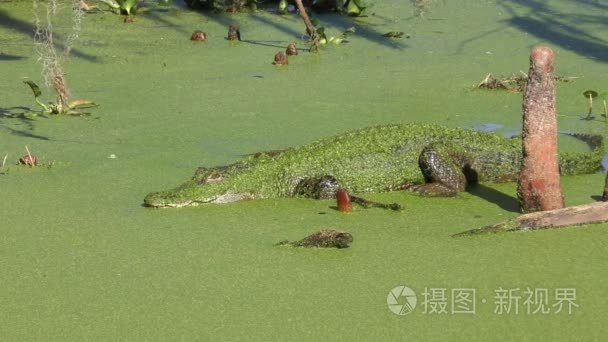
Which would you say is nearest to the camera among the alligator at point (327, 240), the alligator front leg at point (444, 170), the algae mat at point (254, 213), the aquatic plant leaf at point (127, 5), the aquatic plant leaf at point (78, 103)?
the algae mat at point (254, 213)

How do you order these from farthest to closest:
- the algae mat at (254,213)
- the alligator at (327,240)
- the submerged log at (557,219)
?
the submerged log at (557,219)
the alligator at (327,240)
the algae mat at (254,213)

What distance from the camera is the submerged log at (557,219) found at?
17.4 ft

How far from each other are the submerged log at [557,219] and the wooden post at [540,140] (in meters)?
0.19

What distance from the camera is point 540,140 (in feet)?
17.7

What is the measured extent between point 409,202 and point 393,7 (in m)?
6.26

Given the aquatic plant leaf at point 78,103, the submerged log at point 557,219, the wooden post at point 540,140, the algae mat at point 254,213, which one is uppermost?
the wooden post at point 540,140

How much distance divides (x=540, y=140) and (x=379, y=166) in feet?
4.25

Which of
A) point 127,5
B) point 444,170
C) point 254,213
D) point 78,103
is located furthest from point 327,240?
point 127,5

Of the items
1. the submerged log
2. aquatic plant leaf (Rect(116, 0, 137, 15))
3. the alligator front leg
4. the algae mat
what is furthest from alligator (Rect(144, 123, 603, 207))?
aquatic plant leaf (Rect(116, 0, 137, 15))

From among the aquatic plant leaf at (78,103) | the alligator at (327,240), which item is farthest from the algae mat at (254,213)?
the aquatic plant leaf at (78,103)

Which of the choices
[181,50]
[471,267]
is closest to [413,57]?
[181,50]

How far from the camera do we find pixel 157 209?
595 cm

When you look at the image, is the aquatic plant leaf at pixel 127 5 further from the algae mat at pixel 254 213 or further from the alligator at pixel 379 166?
the alligator at pixel 379 166

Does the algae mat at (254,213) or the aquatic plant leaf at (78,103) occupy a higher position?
the algae mat at (254,213)
